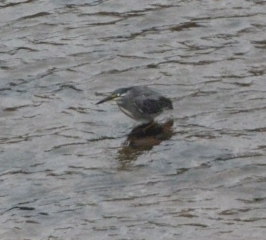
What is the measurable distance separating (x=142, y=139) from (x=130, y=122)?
1.80 feet

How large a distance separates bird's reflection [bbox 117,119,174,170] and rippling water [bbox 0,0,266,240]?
0.07 feet

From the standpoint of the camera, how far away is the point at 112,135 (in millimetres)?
12555

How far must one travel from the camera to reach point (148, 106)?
12.7 metres

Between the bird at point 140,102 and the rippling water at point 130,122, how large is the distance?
8.3 inches

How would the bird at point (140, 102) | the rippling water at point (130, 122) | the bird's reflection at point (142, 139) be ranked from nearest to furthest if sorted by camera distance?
1. the rippling water at point (130, 122)
2. the bird's reflection at point (142, 139)
3. the bird at point (140, 102)

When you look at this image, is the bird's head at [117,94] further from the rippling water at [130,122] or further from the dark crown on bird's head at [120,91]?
the rippling water at [130,122]

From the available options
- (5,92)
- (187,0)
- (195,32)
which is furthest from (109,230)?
(187,0)

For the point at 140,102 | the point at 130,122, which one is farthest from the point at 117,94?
A: the point at 130,122

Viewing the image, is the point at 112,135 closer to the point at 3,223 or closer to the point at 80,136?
the point at 80,136

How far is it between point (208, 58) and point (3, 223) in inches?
186

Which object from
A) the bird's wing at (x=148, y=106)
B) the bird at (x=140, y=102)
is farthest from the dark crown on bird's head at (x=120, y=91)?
the bird's wing at (x=148, y=106)

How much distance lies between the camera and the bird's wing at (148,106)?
1262cm

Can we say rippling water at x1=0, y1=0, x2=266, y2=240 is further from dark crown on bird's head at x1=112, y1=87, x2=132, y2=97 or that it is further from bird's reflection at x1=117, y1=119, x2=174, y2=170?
dark crown on bird's head at x1=112, y1=87, x2=132, y2=97

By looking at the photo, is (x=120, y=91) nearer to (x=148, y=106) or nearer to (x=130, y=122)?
(x=148, y=106)
